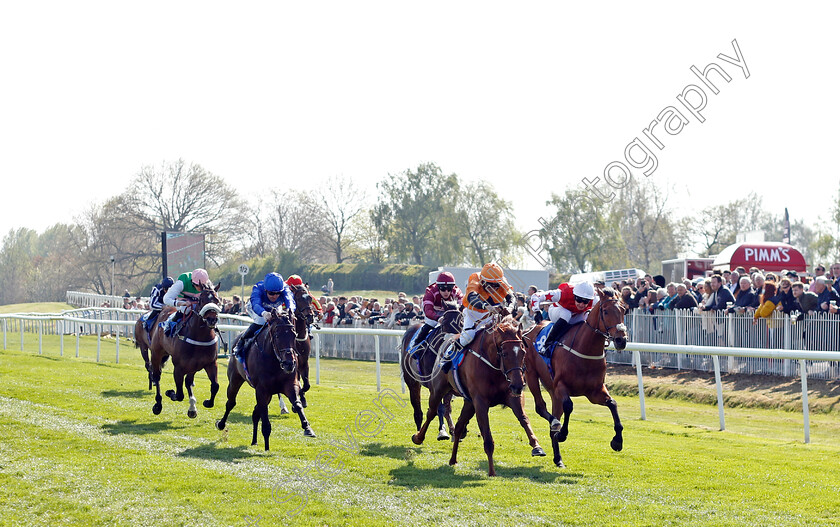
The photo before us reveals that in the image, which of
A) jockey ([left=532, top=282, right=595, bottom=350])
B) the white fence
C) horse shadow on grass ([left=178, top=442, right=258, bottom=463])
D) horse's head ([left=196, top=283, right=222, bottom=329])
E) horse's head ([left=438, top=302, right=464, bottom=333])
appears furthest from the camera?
the white fence

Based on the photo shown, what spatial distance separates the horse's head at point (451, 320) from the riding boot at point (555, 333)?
0.95 metres

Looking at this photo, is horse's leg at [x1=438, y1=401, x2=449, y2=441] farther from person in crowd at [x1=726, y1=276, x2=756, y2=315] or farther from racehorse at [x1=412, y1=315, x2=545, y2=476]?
person in crowd at [x1=726, y1=276, x2=756, y2=315]

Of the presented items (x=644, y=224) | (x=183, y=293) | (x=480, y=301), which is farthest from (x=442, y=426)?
(x=644, y=224)

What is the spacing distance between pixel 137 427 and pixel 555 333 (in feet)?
17.1

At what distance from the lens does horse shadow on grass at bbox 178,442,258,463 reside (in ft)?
27.6

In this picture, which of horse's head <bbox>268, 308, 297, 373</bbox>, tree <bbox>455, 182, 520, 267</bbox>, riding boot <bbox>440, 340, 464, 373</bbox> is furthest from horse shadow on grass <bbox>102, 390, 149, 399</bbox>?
tree <bbox>455, 182, 520, 267</bbox>

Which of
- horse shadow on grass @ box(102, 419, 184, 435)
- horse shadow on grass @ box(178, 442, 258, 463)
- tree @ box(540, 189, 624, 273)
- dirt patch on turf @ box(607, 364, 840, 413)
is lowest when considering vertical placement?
dirt patch on turf @ box(607, 364, 840, 413)

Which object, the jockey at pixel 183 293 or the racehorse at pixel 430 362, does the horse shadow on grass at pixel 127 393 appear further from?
the racehorse at pixel 430 362

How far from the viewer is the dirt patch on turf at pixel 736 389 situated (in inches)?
501

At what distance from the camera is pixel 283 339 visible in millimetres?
8906

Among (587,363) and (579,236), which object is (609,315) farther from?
(579,236)

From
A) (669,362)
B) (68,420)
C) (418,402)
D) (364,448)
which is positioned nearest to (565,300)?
(418,402)

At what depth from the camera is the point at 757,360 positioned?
14445mm

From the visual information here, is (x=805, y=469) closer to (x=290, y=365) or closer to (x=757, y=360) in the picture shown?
(x=290, y=365)
